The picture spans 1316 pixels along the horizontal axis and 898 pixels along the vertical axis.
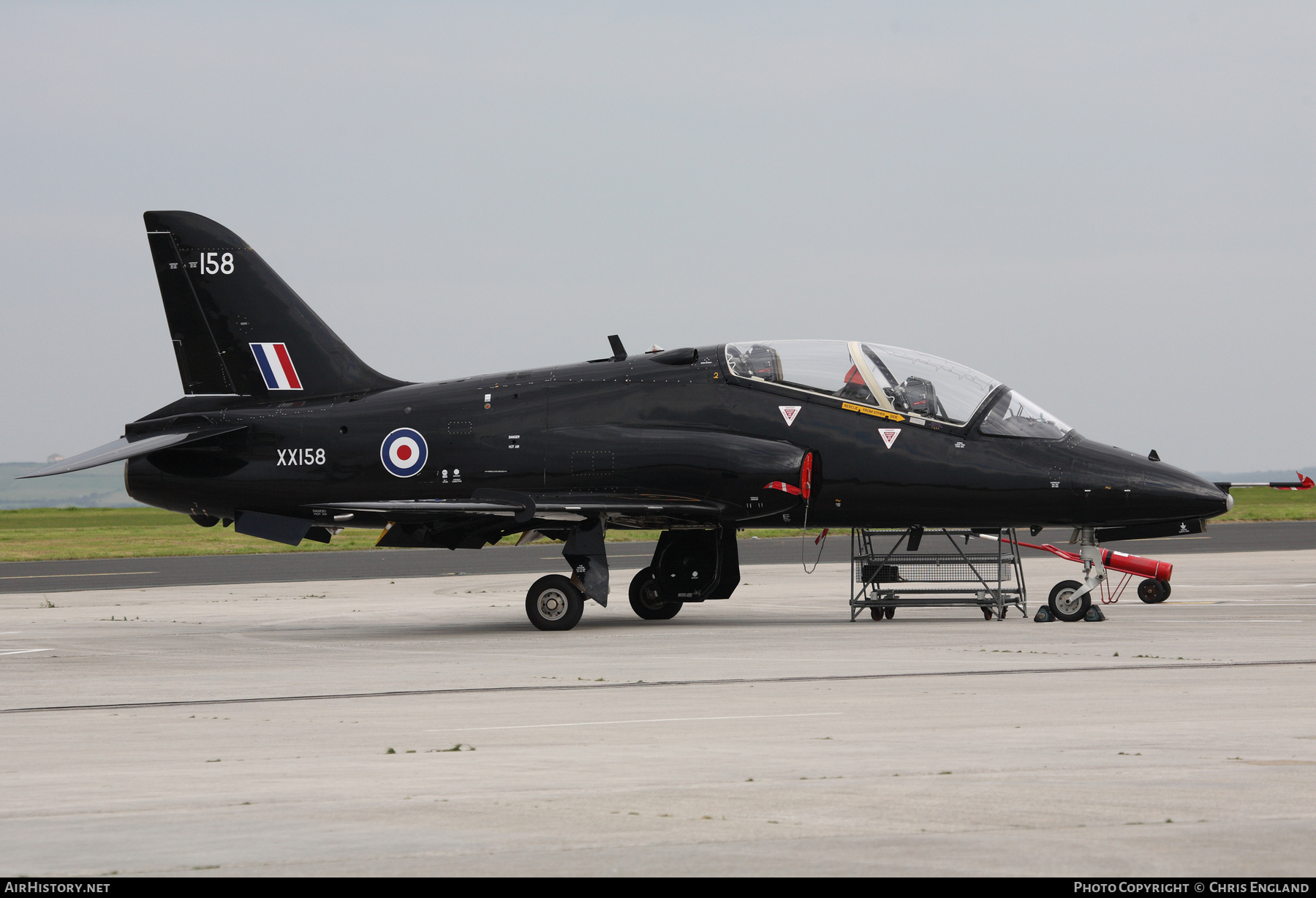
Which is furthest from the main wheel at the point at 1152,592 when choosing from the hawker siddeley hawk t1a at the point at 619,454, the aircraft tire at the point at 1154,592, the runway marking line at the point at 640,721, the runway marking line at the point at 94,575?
the runway marking line at the point at 94,575

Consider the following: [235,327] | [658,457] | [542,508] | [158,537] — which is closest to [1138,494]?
[658,457]

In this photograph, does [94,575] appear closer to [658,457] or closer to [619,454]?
[619,454]

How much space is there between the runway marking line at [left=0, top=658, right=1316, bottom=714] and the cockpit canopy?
6.17 meters

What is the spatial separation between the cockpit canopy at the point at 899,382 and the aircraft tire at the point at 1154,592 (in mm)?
5125

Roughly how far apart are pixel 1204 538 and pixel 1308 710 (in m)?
41.8

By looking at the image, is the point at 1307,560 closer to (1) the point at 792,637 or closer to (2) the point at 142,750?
(1) the point at 792,637

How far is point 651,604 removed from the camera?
72.7 feet

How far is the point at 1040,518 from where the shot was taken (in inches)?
779

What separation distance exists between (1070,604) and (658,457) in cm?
588

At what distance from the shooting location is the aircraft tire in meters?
24.0

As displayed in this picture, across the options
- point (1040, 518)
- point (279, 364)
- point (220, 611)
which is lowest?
point (220, 611)

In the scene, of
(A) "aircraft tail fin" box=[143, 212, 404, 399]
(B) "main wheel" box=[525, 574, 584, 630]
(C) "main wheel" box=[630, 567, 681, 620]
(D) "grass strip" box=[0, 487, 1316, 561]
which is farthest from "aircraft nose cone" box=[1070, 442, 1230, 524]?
(D) "grass strip" box=[0, 487, 1316, 561]

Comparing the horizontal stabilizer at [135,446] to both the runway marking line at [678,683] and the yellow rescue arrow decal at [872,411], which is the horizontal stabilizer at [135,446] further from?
the yellow rescue arrow decal at [872,411]
